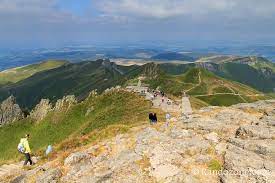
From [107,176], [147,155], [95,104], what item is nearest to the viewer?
[107,176]

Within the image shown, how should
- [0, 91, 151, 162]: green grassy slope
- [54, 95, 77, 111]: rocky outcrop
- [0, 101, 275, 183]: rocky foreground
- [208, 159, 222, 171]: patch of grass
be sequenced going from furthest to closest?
[54, 95, 77, 111]: rocky outcrop → [0, 91, 151, 162]: green grassy slope → [208, 159, 222, 171]: patch of grass → [0, 101, 275, 183]: rocky foreground

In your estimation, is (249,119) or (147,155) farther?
(249,119)

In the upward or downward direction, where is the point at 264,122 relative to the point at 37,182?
upward

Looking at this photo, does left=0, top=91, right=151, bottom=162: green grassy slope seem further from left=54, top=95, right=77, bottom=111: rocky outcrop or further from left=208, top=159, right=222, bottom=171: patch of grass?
left=208, top=159, right=222, bottom=171: patch of grass

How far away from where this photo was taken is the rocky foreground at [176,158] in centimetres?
2708

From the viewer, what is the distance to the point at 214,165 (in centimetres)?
2839

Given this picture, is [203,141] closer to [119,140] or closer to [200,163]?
[200,163]

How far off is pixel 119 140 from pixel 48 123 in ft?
293

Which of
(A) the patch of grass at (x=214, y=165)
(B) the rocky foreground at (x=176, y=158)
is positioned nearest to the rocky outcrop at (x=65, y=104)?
(B) the rocky foreground at (x=176, y=158)

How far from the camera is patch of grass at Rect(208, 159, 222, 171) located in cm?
2792

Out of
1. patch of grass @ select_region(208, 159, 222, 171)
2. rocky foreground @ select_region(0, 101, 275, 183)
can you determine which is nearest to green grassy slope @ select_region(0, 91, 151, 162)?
rocky foreground @ select_region(0, 101, 275, 183)

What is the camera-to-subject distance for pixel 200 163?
29.0 m

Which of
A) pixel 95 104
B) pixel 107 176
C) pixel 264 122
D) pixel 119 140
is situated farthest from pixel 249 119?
pixel 95 104

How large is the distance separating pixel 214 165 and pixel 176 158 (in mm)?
3127
